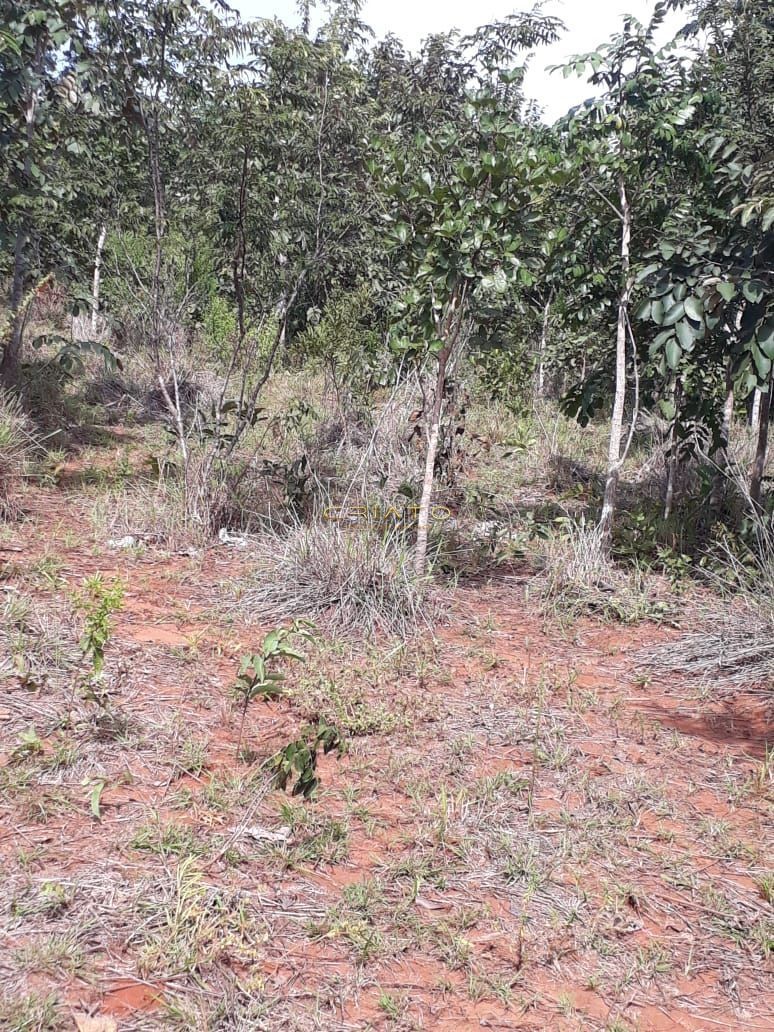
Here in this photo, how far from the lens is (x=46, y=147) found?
788 cm

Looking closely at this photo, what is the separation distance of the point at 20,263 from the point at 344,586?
503 centimetres

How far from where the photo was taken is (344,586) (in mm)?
4609

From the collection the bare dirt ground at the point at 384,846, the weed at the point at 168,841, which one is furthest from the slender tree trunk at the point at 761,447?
the weed at the point at 168,841

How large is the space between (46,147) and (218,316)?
2.80m

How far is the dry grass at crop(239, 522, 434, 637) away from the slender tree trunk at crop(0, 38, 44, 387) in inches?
153

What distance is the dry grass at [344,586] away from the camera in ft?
14.9

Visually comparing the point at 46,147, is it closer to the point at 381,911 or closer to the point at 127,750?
the point at 127,750

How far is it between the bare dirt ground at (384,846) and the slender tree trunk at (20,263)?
168 inches

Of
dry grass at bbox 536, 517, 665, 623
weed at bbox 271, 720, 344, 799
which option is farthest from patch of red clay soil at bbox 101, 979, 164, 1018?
dry grass at bbox 536, 517, 665, 623

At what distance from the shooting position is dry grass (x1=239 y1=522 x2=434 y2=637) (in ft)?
14.9

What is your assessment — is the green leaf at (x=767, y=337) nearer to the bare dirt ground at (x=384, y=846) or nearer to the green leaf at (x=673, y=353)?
the green leaf at (x=673, y=353)

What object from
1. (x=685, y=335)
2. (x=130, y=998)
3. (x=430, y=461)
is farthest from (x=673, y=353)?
(x=130, y=998)

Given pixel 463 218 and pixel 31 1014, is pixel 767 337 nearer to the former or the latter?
pixel 463 218

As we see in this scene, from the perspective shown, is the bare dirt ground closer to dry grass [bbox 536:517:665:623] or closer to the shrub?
dry grass [bbox 536:517:665:623]
